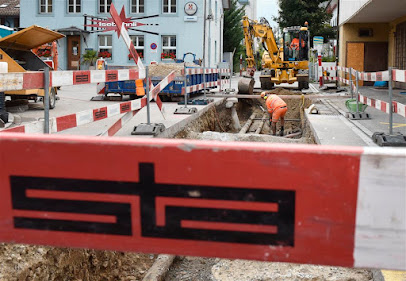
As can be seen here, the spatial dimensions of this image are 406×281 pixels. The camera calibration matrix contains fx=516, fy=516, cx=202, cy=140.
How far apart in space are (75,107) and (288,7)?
3834 cm

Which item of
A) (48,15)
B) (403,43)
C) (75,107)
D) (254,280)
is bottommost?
(254,280)

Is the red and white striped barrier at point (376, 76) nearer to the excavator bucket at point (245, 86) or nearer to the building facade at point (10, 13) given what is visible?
the excavator bucket at point (245, 86)

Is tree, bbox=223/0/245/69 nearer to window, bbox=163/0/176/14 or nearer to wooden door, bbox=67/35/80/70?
window, bbox=163/0/176/14

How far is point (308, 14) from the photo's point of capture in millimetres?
47688

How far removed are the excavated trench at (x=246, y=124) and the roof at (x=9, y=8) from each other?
29089 millimetres

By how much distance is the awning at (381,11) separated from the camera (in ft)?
58.0

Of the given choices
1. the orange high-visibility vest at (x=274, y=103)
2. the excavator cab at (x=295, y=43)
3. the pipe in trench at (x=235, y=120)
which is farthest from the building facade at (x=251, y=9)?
the orange high-visibility vest at (x=274, y=103)

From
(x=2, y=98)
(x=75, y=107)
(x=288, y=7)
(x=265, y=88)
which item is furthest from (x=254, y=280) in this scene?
(x=288, y=7)

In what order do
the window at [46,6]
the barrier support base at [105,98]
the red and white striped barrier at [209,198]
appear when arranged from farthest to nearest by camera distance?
1. the window at [46,6]
2. the barrier support base at [105,98]
3. the red and white striped barrier at [209,198]

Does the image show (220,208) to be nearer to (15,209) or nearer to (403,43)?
(15,209)

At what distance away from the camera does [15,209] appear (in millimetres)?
1875

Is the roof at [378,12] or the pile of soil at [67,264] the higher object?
the roof at [378,12]

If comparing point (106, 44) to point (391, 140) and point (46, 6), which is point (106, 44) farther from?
point (391, 140)

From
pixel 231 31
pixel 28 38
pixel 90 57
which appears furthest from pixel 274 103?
pixel 231 31
